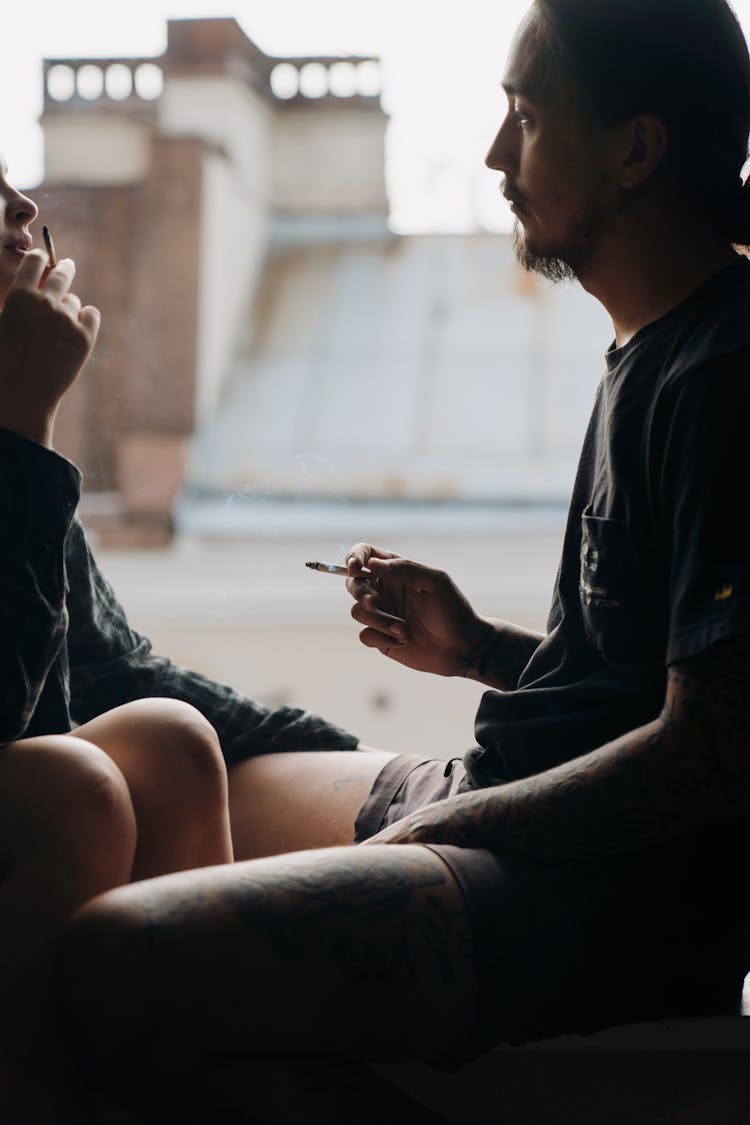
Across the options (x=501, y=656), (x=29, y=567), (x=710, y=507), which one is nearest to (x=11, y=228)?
(x=29, y=567)

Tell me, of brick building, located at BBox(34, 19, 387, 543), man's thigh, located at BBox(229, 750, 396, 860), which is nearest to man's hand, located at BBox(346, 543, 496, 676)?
man's thigh, located at BBox(229, 750, 396, 860)

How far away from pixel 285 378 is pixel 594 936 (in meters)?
2.06

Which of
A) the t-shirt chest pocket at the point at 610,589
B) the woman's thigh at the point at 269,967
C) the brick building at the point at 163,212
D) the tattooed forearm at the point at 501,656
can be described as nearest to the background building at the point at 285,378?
the brick building at the point at 163,212

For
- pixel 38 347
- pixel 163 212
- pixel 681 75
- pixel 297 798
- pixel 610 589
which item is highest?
pixel 681 75

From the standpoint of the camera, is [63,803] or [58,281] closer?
[63,803]

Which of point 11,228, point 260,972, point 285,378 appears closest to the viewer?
point 260,972

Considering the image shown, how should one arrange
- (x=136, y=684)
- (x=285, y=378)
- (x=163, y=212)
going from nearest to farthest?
1. (x=136, y=684)
2. (x=163, y=212)
3. (x=285, y=378)

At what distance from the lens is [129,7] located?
92.4 inches

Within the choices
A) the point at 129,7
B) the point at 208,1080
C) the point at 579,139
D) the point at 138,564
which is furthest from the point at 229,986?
the point at 129,7

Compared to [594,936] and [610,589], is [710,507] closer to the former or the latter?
[610,589]

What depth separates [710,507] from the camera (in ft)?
2.94

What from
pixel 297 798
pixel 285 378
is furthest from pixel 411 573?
pixel 285 378

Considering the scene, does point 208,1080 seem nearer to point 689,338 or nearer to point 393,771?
point 393,771

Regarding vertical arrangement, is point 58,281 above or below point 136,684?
above
